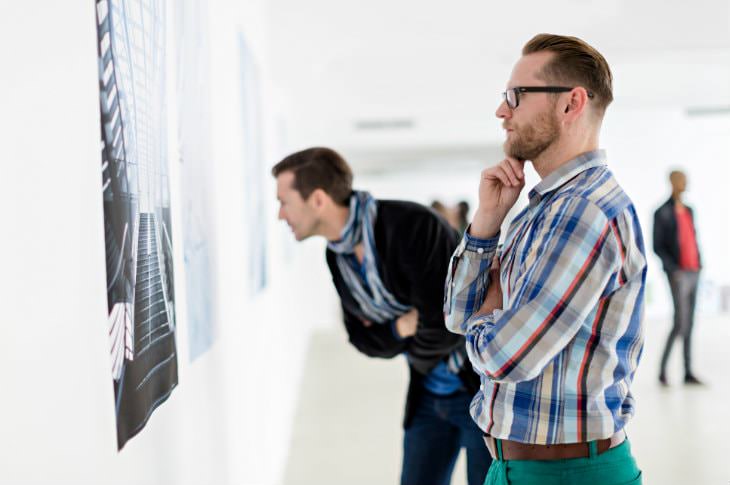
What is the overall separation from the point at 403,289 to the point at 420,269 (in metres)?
0.13

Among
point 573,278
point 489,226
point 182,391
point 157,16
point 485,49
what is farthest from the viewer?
point 485,49

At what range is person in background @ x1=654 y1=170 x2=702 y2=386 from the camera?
224 inches

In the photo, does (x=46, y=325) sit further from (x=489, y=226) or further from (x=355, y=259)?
(x=355, y=259)

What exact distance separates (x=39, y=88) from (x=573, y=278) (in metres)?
0.86

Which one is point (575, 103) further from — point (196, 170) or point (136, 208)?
point (196, 170)

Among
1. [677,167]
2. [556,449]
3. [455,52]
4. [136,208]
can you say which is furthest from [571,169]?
[677,167]

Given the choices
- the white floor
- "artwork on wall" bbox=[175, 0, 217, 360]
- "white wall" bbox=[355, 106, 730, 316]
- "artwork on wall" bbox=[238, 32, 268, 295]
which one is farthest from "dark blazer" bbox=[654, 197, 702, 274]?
"artwork on wall" bbox=[175, 0, 217, 360]

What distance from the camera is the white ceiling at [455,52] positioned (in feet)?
15.4

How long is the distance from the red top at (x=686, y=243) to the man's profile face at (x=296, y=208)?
14.5 ft

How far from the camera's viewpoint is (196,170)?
188cm

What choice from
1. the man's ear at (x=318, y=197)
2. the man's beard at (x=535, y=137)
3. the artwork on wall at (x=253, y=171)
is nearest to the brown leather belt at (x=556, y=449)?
the man's beard at (x=535, y=137)

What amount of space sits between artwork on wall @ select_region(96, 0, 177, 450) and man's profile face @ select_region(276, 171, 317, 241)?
783 mm

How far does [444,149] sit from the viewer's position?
491 inches

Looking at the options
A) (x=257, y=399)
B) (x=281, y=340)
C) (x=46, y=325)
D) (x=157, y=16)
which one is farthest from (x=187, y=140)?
(x=281, y=340)
